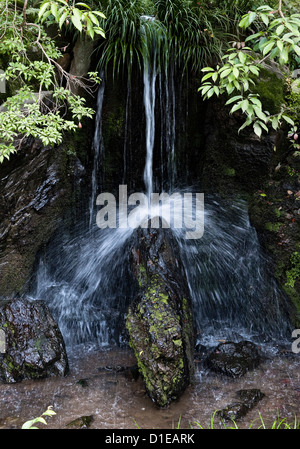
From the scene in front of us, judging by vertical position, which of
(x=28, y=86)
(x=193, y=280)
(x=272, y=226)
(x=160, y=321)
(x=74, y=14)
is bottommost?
(x=160, y=321)

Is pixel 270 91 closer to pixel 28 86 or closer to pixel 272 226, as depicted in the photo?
pixel 272 226

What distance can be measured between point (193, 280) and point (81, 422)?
2.81 meters

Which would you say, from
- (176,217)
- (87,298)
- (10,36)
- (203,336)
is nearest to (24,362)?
(87,298)

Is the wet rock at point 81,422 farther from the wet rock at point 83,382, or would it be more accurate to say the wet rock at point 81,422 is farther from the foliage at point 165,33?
the foliage at point 165,33

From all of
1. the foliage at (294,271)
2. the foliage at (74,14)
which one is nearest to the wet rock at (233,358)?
the foliage at (294,271)

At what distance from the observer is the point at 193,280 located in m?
5.71

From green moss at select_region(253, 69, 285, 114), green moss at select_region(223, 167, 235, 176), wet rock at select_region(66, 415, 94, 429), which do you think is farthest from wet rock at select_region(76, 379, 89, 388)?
green moss at select_region(253, 69, 285, 114)

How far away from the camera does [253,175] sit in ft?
18.7

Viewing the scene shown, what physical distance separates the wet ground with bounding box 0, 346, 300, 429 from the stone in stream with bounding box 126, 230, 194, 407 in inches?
7.8

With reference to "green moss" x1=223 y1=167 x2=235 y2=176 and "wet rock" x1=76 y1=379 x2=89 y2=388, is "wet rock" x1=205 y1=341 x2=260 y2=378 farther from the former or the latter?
"green moss" x1=223 y1=167 x2=235 y2=176

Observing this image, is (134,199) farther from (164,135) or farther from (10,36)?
(10,36)

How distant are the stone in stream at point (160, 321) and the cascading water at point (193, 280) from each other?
0.68m

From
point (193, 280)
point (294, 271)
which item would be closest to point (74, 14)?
point (193, 280)

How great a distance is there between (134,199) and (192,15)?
3.02 meters
